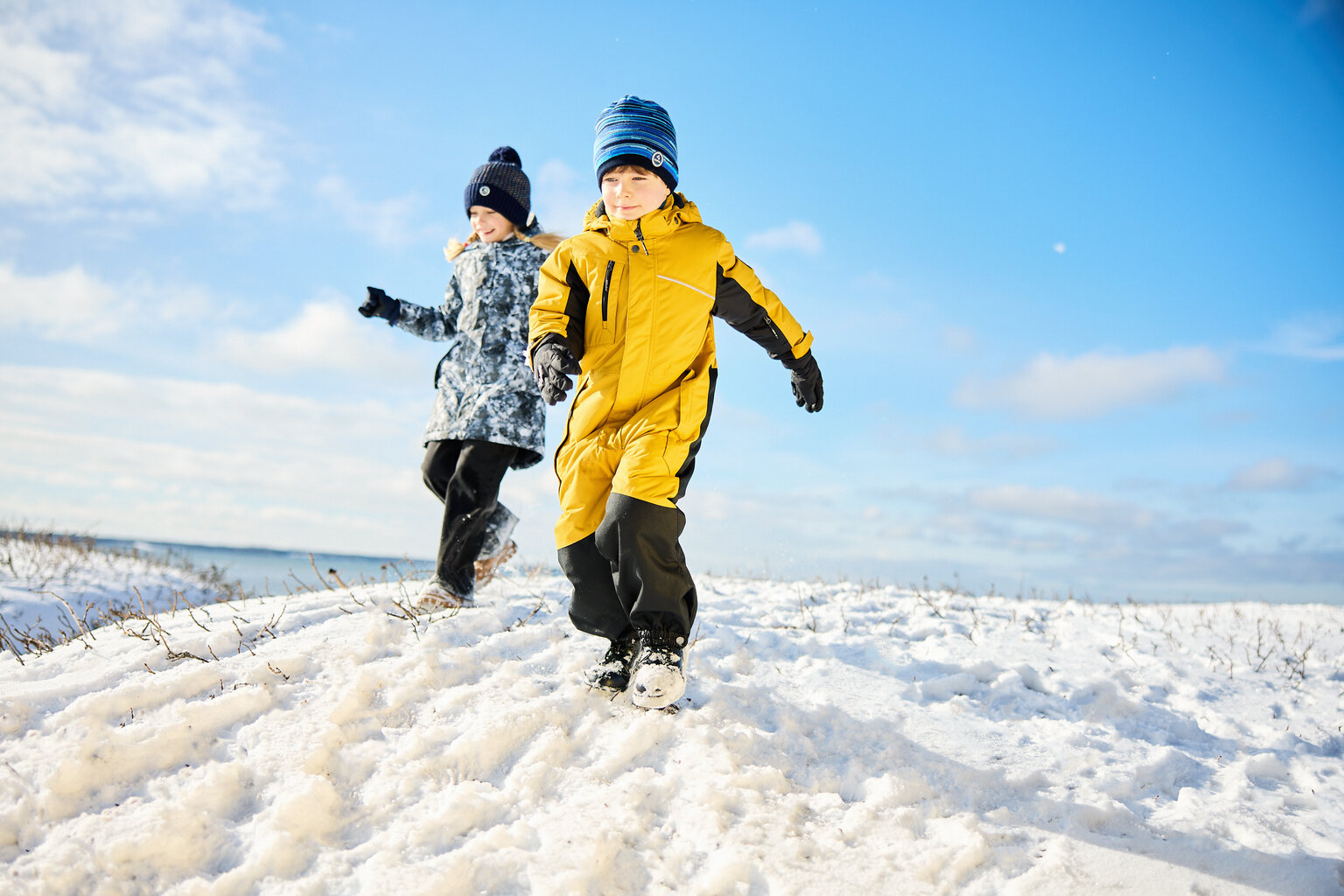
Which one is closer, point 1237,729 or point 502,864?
point 502,864

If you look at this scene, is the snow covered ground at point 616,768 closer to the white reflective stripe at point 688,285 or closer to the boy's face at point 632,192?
the white reflective stripe at point 688,285

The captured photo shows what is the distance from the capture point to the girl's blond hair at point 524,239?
4.34m

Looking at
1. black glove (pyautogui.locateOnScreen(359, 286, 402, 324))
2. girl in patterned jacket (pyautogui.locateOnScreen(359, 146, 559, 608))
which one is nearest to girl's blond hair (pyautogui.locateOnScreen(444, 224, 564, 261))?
girl in patterned jacket (pyautogui.locateOnScreen(359, 146, 559, 608))

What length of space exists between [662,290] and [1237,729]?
10.6 ft

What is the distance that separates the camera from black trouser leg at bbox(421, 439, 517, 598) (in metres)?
4.05

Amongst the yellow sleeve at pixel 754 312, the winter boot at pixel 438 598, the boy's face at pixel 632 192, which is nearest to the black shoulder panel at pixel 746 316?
the yellow sleeve at pixel 754 312

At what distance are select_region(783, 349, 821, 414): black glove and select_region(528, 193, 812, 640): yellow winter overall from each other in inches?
19.9

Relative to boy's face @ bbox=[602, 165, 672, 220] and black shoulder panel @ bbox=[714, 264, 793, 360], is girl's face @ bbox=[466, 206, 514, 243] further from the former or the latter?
black shoulder panel @ bbox=[714, 264, 793, 360]

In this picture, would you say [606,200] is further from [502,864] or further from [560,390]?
[502,864]

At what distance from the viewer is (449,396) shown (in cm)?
423

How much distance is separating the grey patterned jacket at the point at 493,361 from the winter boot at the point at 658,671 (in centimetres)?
172

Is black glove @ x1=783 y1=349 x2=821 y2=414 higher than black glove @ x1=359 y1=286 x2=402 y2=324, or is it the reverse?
black glove @ x1=359 y1=286 x2=402 y2=324

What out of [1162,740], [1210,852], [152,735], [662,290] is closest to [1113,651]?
[1162,740]

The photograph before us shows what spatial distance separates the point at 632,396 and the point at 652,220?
703 millimetres
